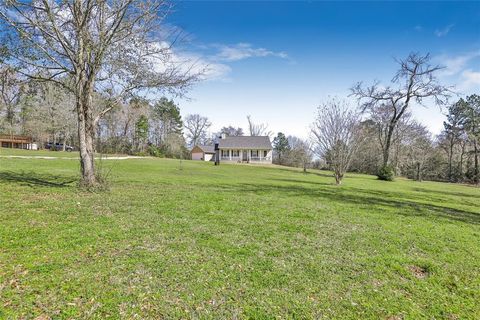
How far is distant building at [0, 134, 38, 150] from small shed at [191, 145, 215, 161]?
97.9 feet

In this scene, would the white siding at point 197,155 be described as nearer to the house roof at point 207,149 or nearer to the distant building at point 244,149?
the house roof at point 207,149

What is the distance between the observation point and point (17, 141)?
47.8 meters

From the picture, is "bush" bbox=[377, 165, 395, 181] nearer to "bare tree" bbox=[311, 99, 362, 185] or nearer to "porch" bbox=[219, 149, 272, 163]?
"bare tree" bbox=[311, 99, 362, 185]

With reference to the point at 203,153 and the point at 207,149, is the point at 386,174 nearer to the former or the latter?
the point at 203,153

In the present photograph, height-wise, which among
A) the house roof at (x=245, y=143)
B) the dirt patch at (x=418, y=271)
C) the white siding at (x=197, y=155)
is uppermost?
the house roof at (x=245, y=143)

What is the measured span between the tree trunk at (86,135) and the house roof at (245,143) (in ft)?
124

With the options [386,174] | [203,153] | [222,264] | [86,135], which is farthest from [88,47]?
[203,153]

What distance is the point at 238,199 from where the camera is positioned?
9516 mm

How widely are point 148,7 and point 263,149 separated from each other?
38231 mm

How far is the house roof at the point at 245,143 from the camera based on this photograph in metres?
46.2

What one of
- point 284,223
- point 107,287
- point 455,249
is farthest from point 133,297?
point 455,249

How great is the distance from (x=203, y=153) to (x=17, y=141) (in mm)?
34916

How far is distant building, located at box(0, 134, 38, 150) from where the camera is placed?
150 feet

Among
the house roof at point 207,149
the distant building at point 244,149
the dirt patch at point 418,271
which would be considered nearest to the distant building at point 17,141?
the house roof at point 207,149
